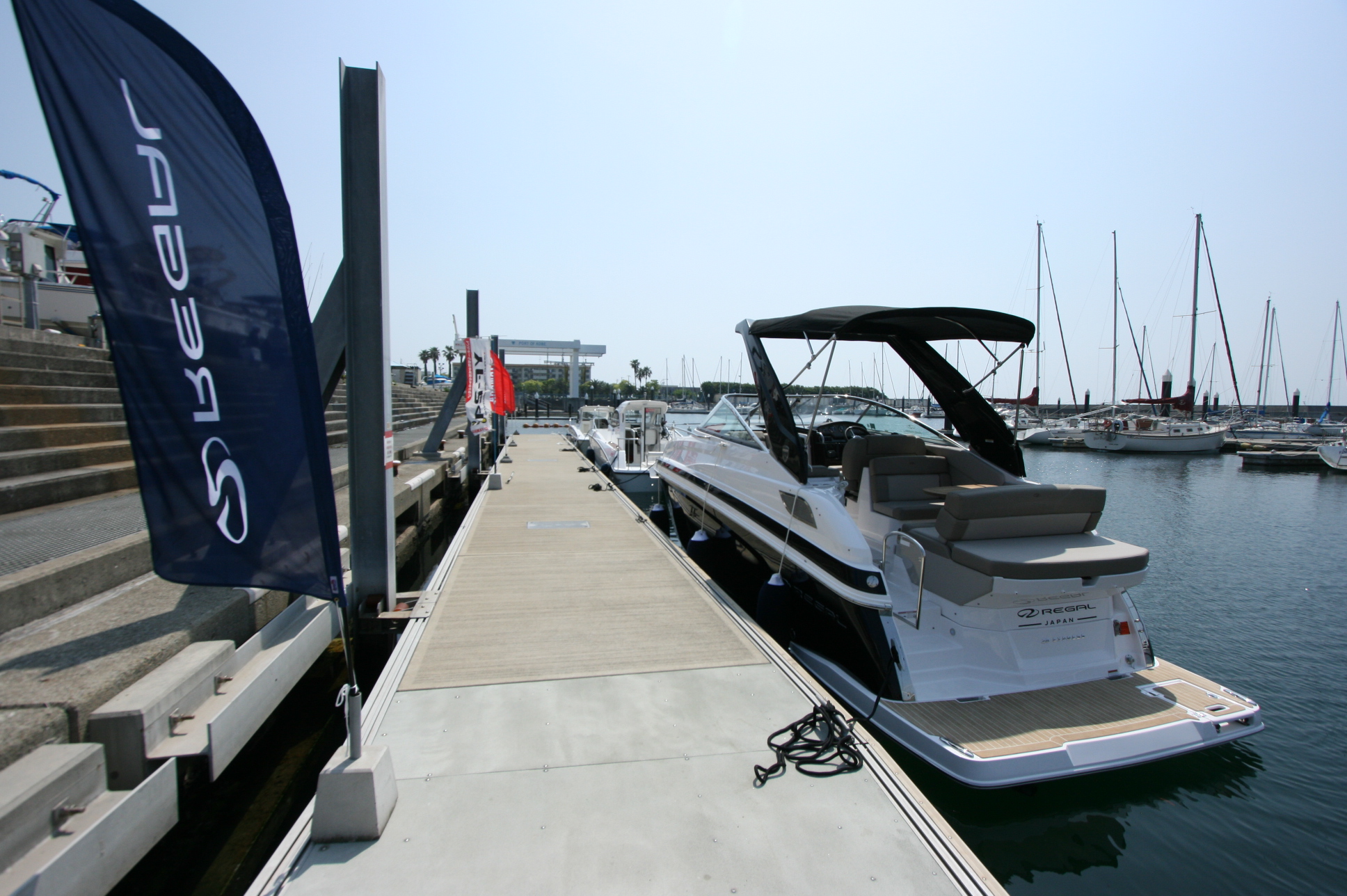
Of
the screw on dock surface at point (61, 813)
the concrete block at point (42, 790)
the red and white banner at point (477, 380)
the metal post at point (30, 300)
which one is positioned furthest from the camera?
the red and white banner at point (477, 380)

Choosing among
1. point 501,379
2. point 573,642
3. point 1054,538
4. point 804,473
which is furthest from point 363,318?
point 501,379

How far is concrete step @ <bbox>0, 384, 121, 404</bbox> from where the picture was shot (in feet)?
22.4

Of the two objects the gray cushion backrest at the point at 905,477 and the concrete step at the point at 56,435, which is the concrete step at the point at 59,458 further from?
the gray cushion backrest at the point at 905,477

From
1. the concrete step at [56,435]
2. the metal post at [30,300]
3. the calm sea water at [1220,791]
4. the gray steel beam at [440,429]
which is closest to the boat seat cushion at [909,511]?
the calm sea water at [1220,791]

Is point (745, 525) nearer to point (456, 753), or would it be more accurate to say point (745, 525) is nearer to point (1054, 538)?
point (1054, 538)

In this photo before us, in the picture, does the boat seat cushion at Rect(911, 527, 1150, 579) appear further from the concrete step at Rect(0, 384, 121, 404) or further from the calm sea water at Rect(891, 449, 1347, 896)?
the concrete step at Rect(0, 384, 121, 404)

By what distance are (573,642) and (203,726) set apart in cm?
200

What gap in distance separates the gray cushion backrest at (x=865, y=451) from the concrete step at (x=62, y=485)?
18.9 feet

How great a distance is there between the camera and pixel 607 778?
270 centimetres

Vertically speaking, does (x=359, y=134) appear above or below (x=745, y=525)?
above

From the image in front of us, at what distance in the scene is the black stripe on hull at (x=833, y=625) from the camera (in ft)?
13.9

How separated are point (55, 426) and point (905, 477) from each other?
863cm

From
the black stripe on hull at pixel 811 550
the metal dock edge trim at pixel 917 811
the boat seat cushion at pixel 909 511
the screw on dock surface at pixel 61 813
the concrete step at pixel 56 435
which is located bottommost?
the metal dock edge trim at pixel 917 811

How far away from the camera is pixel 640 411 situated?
637 inches
